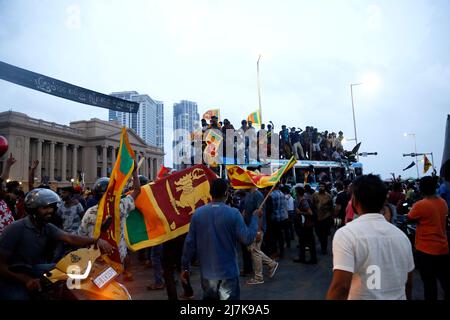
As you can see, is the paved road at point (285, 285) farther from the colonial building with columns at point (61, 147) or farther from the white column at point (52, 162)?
the white column at point (52, 162)

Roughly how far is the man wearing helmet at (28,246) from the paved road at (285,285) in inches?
115

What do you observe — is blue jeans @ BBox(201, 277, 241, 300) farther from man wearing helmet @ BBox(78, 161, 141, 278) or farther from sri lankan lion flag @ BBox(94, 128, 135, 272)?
man wearing helmet @ BBox(78, 161, 141, 278)

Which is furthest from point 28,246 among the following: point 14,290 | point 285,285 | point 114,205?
point 285,285

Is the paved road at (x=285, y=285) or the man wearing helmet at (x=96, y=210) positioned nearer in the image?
the man wearing helmet at (x=96, y=210)

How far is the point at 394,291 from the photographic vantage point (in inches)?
77.4

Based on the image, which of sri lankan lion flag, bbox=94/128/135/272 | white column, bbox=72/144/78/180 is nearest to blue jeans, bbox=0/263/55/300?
sri lankan lion flag, bbox=94/128/135/272

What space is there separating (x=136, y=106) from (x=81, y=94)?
238cm

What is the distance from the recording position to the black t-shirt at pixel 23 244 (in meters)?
2.71

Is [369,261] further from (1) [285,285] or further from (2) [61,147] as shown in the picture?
(2) [61,147]

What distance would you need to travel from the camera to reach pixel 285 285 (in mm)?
5898

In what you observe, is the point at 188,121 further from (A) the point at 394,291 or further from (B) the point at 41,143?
(A) the point at 394,291

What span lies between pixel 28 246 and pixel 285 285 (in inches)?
182

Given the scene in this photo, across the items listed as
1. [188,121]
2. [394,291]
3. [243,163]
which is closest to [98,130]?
[188,121]

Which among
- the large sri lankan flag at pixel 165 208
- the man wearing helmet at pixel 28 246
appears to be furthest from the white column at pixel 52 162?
the man wearing helmet at pixel 28 246
